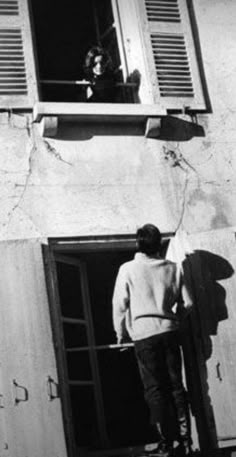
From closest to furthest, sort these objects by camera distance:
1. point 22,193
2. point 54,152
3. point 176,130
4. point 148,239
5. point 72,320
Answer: point 148,239, point 22,193, point 54,152, point 72,320, point 176,130

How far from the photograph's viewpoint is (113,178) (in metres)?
6.60

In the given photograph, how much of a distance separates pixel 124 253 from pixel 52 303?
153 centimetres

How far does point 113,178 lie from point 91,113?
0.56m

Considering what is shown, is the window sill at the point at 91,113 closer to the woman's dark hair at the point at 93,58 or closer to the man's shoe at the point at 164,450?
the woman's dark hair at the point at 93,58

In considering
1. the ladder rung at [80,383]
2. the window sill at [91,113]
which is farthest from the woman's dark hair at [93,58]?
the ladder rung at [80,383]

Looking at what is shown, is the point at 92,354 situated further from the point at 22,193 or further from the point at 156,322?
the point at 22,193

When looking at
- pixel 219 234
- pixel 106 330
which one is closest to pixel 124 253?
pixel 106 330

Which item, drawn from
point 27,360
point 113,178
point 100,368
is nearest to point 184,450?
point 27,360

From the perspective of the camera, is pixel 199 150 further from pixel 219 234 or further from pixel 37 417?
pixel 37 417

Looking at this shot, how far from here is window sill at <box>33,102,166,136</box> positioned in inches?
253

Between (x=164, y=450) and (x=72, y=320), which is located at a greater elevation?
(x=72, y=320)

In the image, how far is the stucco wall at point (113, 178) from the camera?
20.8ft

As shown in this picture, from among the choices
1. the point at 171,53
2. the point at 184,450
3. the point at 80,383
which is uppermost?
the point at 171,53

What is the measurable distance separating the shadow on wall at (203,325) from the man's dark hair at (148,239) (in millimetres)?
495
